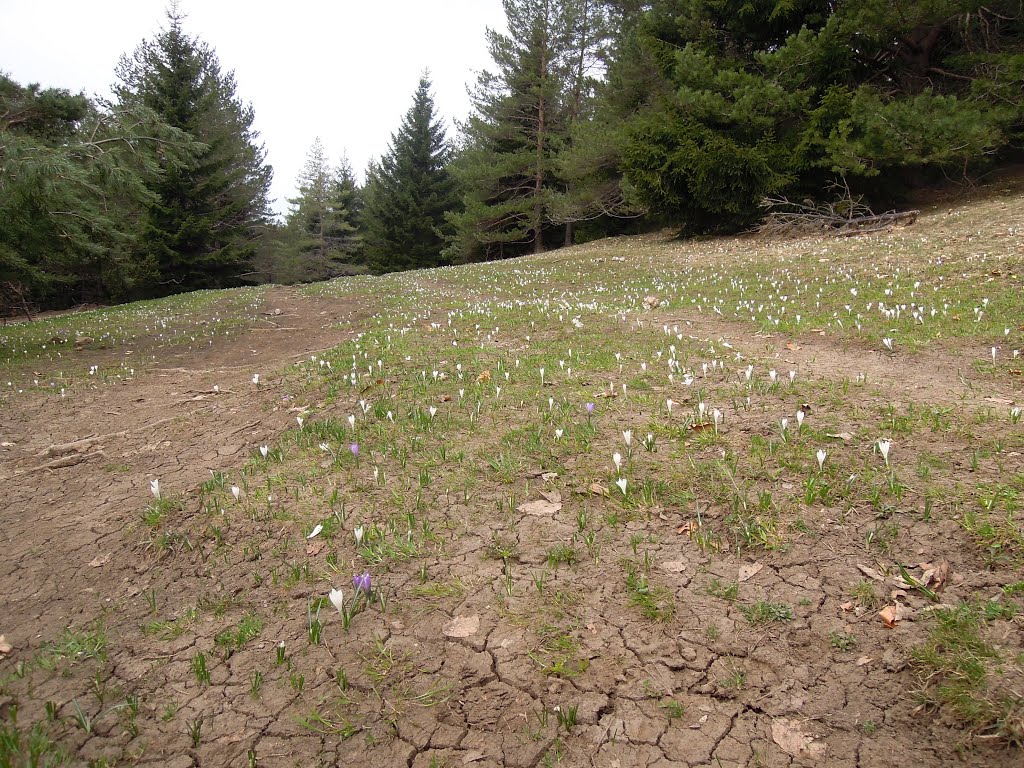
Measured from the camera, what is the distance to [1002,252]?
9602mm

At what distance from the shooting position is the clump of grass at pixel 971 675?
1713mm

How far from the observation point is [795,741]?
184cm

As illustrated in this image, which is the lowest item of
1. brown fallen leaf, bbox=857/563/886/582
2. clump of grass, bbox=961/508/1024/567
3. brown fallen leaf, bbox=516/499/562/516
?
brown fallen leaf, bbox=857/563/886/582

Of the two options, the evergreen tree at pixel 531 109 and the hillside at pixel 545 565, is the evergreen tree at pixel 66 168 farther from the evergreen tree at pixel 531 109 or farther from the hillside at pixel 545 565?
the evergreen tree at pixel 531 109

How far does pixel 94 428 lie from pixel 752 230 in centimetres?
2035

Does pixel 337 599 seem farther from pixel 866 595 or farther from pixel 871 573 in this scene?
pixel 871 573

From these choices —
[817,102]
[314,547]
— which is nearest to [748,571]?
[314,547]

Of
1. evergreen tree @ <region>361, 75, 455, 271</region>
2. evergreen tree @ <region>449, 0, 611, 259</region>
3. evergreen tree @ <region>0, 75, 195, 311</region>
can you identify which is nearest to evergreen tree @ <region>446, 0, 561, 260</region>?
evergreen tree @ <region>449, 0, 611, 259</region>

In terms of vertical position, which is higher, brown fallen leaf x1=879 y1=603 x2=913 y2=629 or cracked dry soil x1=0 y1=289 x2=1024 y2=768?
brown fallen leaf x1=879 y1=603 x2=913 y2=629

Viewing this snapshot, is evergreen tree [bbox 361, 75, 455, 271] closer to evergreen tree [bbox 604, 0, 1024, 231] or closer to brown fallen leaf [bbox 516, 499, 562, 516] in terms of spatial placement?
evergreen tree [bbox 604, 0, 1024, 231]

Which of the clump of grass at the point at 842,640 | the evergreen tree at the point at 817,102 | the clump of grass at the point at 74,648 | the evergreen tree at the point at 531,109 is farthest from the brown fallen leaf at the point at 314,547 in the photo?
the evergreen tree at the point at 531,109

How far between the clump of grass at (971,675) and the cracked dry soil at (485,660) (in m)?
0.06

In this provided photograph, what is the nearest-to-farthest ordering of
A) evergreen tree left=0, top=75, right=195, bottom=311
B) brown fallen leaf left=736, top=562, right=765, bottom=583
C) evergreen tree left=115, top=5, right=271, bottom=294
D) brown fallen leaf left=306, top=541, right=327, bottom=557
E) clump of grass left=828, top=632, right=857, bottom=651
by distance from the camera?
clump of grass left=828, top=632, right=857, bottom=651, brown fallen leaf left=736, top=562, right=765, bottom=583, brown fallen leaf left=306, top=541, right=327, bottom=557, evergreen tree left=0, top=75, right=195, bottom=311, evergreen tree left=115, top=5, right=271, bottom=294

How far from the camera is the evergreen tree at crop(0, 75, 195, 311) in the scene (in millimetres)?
9148
